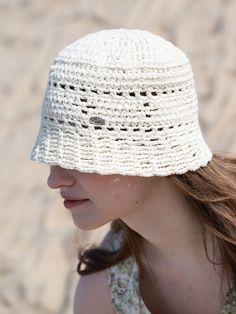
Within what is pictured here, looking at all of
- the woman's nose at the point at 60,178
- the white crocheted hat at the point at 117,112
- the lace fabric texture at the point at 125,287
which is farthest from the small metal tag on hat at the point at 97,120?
the lace fabric texture at the point at 125,287

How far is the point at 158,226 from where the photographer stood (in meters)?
1.63

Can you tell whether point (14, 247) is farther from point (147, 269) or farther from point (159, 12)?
point (159, 12)

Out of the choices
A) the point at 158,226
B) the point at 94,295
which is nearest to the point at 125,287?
the point at 94,295

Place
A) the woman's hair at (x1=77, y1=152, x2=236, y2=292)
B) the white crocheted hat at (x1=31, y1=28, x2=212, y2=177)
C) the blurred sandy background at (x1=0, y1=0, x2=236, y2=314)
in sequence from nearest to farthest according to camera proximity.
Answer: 1. the white crocheted hat at (x1=31, y1=28, x2=212, y2=177)
2. the woman's hair at (x1=77, y1=152, x2=236, y2=292)
3. the blurred sandy background at (x1=0, y1=0, x2=236, y2=314)

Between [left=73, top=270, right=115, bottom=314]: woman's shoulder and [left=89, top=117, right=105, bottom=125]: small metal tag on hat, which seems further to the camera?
[left=73, top=270, right=115, bottom=314]: woman's shoulder

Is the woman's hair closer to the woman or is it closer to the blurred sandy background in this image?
the woman

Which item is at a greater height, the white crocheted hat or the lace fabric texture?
the white crocheted hat

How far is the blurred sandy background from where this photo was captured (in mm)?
2820

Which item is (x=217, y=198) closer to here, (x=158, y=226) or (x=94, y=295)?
(x=158, y=226)

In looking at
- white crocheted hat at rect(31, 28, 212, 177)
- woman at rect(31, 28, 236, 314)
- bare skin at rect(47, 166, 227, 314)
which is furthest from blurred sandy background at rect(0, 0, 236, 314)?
white crocheted hat at rect(31, 28, 212, 177)

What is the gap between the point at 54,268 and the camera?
9.34 ft

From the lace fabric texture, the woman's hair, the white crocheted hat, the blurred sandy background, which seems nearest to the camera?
the white crocheted hat

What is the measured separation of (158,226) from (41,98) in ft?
7.58

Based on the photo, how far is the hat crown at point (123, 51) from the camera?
4.83ft
